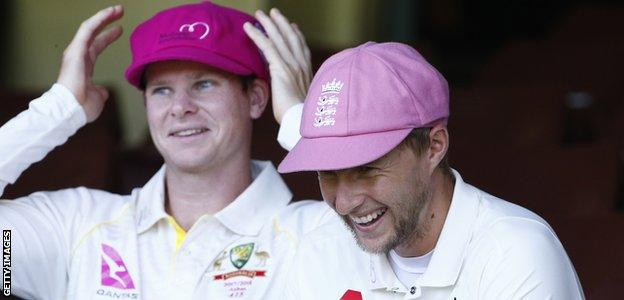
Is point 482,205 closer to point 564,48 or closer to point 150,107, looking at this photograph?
point 150,107

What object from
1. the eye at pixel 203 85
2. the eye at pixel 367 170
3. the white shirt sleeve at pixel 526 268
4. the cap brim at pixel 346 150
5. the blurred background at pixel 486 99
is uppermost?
the cap brim at pixel 346 150

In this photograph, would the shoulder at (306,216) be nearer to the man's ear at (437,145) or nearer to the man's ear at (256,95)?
the man's ear at (256,95)

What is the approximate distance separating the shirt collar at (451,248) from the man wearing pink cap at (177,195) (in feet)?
1.62

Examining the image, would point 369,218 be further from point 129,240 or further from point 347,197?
point 129,240

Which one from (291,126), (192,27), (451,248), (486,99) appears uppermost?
(192,27)

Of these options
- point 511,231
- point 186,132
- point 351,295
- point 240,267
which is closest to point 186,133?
point 186,132

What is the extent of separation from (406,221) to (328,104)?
284 millimetres

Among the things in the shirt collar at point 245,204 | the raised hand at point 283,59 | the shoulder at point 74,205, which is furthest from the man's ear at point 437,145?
the shoulder at point 74,205

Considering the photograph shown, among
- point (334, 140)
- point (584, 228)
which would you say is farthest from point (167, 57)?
point (584, 228)

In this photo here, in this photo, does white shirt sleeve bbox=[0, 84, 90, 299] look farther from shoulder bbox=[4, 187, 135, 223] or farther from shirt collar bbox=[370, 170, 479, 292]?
shirt collar bbox=[370, 170, 479, 292]

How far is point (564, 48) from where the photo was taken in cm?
623

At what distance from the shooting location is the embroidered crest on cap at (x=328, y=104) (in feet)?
8.93

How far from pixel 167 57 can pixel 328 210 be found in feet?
1.80

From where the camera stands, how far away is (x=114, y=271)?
3.36 metres
